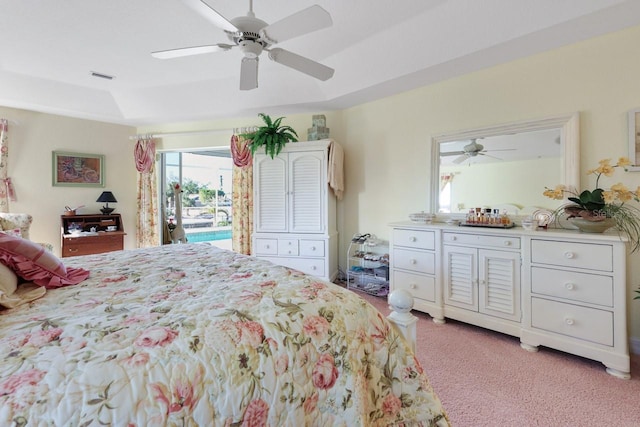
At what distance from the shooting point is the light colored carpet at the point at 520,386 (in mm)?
1498

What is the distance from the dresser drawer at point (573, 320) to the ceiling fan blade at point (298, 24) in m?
2.38

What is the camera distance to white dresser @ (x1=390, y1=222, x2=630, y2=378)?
1848 mm

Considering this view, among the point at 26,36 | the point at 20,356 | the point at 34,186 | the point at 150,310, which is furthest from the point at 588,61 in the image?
the point at 34,186

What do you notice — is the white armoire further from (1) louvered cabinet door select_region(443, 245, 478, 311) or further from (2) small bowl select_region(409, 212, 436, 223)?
(1) louvered cabinet door select_region(443, 245, 478, 311)

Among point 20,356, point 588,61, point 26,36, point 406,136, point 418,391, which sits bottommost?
point 418,391

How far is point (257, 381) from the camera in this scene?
2.56 feet

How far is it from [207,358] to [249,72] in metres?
1.88

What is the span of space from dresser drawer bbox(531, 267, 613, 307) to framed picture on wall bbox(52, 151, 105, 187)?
5680 mm

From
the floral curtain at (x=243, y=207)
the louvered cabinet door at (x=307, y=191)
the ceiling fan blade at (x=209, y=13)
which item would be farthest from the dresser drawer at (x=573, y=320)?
the floral curtain at (x=243, y=207)

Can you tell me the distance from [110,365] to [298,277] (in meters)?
0.77

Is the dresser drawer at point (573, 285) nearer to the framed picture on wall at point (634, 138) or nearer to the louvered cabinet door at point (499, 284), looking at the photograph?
the louvered cabinet door at point (499, 284)

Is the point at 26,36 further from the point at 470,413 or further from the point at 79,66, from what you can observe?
the point at 470,413

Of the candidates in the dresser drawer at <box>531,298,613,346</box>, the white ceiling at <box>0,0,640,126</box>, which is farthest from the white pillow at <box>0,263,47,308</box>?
the dresser drawer at <box>531,298,613,346</box>

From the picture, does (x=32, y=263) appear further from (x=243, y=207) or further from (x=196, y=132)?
(x=196, y=132)
